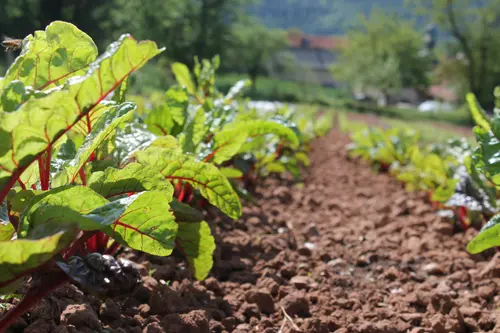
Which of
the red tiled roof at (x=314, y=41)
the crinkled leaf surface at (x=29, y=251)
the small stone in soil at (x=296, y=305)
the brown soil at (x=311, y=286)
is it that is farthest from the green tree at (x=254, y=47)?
the crinkled leaf surface at (x=29, y=251)

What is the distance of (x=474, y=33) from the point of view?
3444cm

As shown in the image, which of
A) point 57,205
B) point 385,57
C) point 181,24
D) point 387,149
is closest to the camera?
point 57,205

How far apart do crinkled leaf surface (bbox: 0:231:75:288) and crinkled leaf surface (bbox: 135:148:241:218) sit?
23.7 inches

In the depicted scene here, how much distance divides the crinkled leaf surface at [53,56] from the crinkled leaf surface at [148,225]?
0.40 meters

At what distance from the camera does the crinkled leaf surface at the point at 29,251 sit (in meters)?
0.98

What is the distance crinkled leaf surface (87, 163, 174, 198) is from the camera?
1332 mm

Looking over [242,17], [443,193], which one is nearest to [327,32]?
[242,17]

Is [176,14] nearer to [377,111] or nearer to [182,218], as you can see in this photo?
[377,111]

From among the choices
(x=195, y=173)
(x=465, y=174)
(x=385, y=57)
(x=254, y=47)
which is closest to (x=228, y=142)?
(x=195, y=173)

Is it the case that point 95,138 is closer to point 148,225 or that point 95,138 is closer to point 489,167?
point 148,225

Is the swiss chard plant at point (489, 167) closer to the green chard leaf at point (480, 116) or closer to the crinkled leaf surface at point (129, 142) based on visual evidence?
the green chard leaf at point (480, 116)

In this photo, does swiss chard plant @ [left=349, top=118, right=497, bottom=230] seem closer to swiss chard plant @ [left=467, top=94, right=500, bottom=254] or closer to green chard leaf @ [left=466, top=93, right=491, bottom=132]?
swiss chard plant @ [left=467, top=94, right=500, bottom=254]

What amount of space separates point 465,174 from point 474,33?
35521 mm

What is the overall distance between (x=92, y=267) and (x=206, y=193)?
2.05ft
